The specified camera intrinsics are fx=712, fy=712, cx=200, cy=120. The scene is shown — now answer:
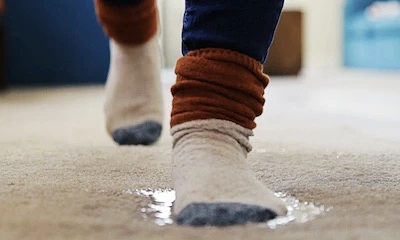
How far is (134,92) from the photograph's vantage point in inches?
41.3

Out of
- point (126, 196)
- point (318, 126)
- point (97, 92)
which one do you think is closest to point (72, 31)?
point (97, 92)

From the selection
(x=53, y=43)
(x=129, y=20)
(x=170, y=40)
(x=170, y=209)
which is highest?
(x=129, y=20)

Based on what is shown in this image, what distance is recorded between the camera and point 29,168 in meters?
0.76

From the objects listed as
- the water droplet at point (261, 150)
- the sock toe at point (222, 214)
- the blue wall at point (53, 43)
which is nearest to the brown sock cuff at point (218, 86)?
the sock toe at point (222, 214)

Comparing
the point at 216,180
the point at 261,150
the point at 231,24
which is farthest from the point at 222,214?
the point at 261,150

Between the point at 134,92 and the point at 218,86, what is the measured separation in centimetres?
48

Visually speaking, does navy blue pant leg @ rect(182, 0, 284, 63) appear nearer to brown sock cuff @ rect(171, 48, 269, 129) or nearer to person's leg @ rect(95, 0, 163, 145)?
brown sock cuff @ rect(171, 48, 269, 129)

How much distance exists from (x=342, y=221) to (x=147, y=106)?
0.57m

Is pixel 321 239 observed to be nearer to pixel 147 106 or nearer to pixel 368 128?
pixel 147 106

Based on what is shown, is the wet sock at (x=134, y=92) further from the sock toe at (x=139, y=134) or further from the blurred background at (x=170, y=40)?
the blurred background at (x=170, y=40)

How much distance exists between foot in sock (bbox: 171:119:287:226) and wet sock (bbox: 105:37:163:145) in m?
0.41

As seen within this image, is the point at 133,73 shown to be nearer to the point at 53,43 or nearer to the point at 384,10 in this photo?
the point at 53,43

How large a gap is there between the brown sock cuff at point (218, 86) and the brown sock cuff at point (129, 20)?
1.43 feet

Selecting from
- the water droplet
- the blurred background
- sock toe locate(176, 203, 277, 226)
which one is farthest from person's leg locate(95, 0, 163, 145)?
the blurred background
